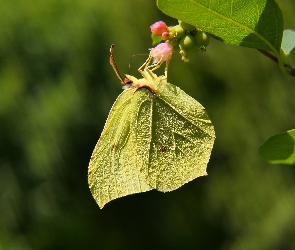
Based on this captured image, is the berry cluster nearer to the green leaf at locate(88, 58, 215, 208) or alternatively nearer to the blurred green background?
the green leaf at locate(88, 58, 215, 208)

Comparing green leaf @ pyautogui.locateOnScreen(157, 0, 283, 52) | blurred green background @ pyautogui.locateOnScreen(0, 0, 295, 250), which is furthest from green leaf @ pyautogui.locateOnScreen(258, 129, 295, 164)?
blurred green background @ pyautogui.locateOnScreen(0, 0, 295, 250)

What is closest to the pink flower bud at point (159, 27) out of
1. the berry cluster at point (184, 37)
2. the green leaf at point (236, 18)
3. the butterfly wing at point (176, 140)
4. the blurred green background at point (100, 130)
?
the berry cluster at point (184, 37)

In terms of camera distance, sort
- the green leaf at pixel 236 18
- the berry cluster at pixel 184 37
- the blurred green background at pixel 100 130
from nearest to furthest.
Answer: the green leaf at pixel 236 18 → the berry cluster at pixel 184 37 → the blurred green background at pixel 100 130

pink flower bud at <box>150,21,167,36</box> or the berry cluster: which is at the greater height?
pink flower bud at <box>150,21,167,36</box>

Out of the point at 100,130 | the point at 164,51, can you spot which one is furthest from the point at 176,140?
the point at 100,130

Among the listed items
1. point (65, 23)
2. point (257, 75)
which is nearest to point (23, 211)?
point (65, 23)

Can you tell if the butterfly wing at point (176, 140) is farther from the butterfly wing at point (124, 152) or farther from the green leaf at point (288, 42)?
the green leaf at point (288, 42)
